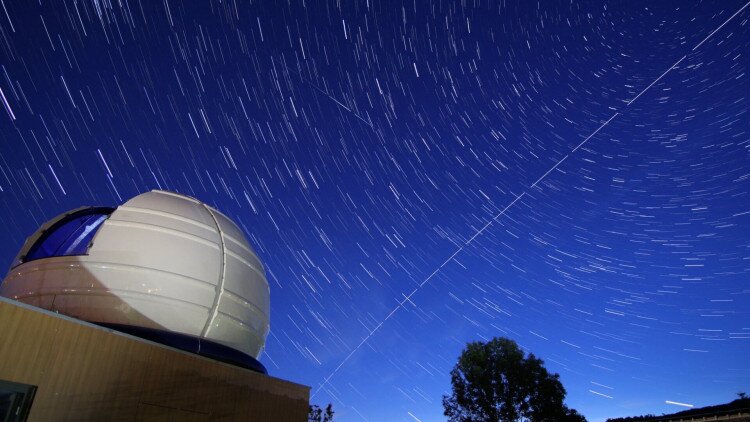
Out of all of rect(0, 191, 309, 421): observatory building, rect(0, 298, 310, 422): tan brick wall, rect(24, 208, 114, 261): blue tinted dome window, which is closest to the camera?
rect(0, 298, 310, 422): tan brick wall

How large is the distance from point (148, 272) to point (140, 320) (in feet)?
2.13

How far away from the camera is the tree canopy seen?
24.2m

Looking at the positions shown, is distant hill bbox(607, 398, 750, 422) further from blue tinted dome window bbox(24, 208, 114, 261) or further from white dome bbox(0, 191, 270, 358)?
blue tinted dome window bbox(24, 208, 114, 261)

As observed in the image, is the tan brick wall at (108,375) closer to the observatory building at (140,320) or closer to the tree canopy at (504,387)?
the observatory building at (140,320)

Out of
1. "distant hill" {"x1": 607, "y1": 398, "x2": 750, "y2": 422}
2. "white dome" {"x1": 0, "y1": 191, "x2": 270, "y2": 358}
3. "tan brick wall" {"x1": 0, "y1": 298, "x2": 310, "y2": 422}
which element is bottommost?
"tan brick wall" {"x1": 0, "y1": 298, "x2": 310, "y2": 422}

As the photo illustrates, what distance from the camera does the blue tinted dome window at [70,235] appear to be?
19.9ft

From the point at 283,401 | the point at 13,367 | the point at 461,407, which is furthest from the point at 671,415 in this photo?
the point at 13,367

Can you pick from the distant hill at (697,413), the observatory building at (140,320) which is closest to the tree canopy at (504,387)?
the distant hill at (697,413)

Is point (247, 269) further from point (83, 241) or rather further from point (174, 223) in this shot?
point (83, 241)

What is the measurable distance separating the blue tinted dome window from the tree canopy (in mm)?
23994

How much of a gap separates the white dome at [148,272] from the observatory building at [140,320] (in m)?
0.02

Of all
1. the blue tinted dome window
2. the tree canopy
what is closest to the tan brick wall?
the blue tinted dome window

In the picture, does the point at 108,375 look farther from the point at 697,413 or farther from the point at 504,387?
the point at 697,413

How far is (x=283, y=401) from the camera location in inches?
254
